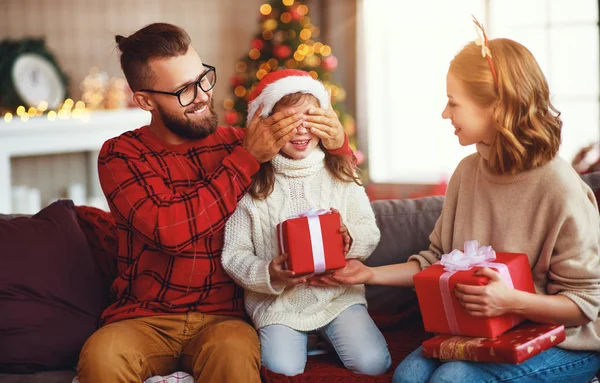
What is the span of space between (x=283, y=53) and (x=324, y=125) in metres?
3.36

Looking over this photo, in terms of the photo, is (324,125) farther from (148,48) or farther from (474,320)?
(474,320)

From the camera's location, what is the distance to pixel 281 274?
1.99m

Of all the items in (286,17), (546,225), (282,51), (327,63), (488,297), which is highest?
(286,17)

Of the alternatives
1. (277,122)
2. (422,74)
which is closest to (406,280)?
(277,122)

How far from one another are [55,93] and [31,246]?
2947 mm

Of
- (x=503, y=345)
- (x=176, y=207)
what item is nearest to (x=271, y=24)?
(x=176, y=207)

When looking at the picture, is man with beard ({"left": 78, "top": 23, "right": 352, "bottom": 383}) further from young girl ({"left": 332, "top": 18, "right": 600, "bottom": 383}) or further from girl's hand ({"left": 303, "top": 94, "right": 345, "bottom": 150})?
young girl ({"left": 332, "top": 18, "right": 600, "bottom": 383})

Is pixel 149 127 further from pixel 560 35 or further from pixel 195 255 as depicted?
pixel 560 35

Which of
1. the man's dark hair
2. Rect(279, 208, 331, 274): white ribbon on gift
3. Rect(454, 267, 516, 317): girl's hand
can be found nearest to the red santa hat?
the man's dark hair

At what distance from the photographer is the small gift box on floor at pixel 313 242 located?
1931 millimetres

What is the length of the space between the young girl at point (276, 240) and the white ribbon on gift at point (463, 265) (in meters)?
0.33

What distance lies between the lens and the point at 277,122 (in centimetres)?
205

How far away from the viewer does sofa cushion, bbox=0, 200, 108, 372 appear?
2.11 metres

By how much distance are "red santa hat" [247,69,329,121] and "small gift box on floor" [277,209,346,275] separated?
374mm
